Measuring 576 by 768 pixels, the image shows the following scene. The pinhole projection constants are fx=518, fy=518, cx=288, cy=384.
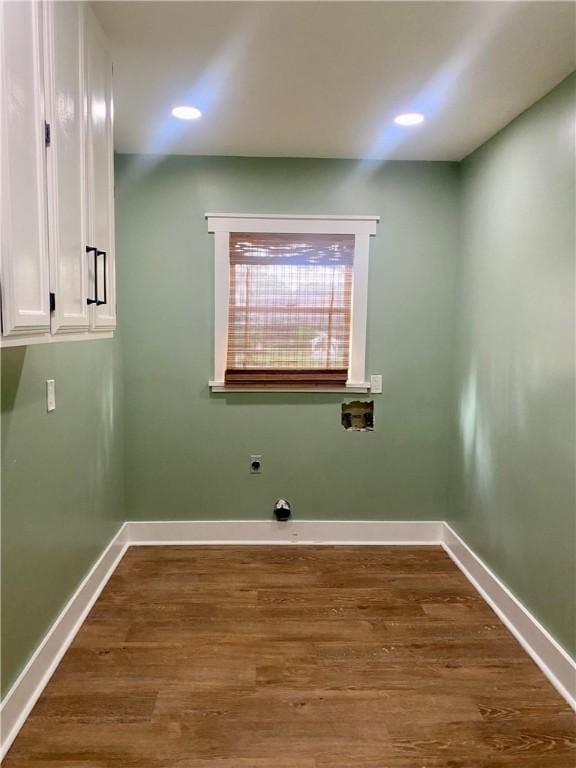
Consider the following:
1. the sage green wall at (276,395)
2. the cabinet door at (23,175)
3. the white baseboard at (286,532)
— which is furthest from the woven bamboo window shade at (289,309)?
the cabinet door at (23,175)

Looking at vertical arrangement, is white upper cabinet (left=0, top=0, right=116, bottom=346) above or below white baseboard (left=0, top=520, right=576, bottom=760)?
above

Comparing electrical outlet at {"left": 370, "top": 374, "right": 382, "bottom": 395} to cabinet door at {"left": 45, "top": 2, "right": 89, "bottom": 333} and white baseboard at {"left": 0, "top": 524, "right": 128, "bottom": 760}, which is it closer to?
white baseboard at {"left": 0, "top": 524, "right": 128, "bottom": 760}

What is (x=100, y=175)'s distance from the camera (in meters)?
1.79

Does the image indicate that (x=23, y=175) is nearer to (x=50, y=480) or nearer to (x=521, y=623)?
(x=50, y=480)

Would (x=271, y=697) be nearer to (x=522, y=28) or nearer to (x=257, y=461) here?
(x=257, y=461)

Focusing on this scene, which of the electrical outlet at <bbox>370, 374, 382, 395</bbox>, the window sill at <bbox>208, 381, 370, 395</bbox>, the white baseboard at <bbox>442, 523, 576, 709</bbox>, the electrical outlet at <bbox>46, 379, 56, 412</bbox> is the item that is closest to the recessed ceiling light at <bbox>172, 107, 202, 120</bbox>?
the electrical outlet at <bbox>46, 379, 56, 412</bbox>

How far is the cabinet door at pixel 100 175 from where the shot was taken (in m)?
1.68

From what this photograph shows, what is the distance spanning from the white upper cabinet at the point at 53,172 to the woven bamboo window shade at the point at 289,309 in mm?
1399

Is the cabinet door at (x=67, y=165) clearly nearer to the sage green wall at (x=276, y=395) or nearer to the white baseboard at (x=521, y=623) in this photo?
the sage green wall at (x=276, y=395)

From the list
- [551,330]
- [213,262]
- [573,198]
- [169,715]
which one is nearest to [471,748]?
[169,715]

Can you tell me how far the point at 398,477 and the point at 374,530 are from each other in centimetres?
39

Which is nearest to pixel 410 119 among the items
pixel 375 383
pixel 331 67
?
pixel 331 67

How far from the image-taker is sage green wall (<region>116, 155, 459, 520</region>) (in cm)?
315

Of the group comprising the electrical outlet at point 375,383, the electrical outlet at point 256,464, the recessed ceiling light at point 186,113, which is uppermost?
the recessed ceiling light at point 186,113
